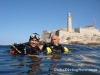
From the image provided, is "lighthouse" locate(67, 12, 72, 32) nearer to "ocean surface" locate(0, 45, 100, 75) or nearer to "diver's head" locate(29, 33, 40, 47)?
"diver's head" locate(29, 33, 40, 47)

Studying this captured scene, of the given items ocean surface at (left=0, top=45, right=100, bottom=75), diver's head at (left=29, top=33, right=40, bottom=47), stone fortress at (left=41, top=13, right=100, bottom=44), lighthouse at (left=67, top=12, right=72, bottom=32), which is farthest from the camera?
lighthouse at (left=67, top=12, right=72, bottom=32)

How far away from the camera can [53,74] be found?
4043mm

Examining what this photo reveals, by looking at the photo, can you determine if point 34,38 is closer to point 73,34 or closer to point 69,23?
point 73,34

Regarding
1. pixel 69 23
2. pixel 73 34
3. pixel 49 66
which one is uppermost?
pixel 69 23

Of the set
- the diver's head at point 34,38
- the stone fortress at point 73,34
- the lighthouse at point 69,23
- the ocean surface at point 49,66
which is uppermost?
the lighthouse at point 69,23

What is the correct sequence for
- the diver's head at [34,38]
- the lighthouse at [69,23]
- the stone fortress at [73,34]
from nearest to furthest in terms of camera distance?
the diver's head at [34,38], the stone fortress at [73,34], the lighthouse at [69,23]

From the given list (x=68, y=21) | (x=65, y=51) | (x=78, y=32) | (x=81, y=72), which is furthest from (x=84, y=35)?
(x=81, y=72)

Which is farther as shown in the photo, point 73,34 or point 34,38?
point 73,34

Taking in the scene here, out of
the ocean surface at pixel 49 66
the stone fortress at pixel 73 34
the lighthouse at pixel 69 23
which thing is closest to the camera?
the ocean surface at pixel 49 66

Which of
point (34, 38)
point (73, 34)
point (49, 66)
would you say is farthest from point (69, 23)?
point (49, 66)

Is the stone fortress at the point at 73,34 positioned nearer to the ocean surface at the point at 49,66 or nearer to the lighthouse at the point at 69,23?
the lighthouse at the point at 69,23

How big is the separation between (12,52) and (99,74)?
6.00 meters

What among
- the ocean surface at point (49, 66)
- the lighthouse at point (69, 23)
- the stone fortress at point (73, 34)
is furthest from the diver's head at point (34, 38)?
the lighthouse at point (69, 23)

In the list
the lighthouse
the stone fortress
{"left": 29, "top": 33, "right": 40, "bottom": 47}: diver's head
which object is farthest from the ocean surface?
the lighthouse
